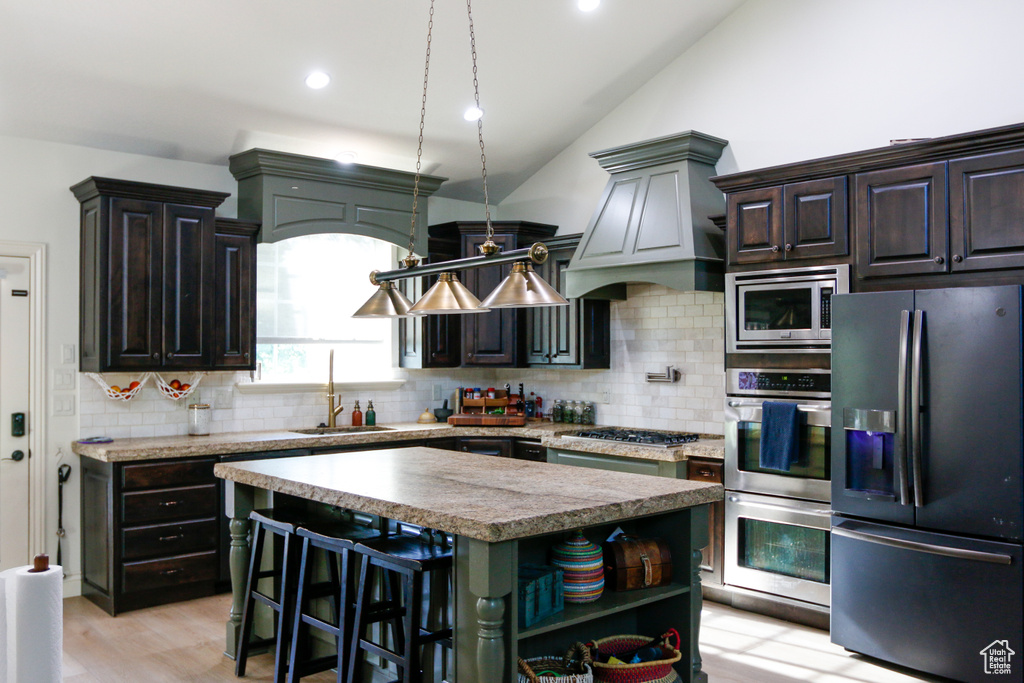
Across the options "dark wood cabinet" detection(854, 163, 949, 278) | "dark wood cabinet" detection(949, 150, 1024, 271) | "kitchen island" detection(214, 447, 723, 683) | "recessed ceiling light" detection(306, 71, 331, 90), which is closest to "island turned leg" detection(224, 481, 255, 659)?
"kitchen island" detection(214, 447, 723, 683)

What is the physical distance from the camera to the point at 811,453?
4.44 metres

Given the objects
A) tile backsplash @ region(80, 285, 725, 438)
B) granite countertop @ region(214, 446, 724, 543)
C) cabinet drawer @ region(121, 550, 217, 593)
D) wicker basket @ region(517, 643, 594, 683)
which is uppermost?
tile backsplash @ region(80, 285, 725, 438)

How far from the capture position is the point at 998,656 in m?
3.59

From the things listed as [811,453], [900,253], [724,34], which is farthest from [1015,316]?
[724,34]

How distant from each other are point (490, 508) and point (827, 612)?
2623mm

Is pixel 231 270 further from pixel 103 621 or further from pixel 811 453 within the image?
pixel 811 453

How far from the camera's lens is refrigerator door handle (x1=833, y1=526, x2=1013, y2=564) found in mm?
3574

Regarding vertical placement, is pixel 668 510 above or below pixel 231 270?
below

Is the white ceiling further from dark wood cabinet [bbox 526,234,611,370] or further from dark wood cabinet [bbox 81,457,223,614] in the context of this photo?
dark wood cabinet [bbox 81,457,223,614]

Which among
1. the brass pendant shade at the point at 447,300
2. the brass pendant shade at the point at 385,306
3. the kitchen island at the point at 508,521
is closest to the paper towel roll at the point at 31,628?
the kitchen island at the point at 508,521

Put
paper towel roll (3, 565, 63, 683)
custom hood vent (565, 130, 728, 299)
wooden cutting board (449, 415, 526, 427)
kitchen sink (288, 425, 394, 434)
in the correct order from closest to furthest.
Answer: paper towel roll (3, 565, 63, 683)
custom hood vent (565, 130, 728, 299)
kitchen sink (288, 425, 394, 434)
wooden cutting board (449, 415, 526, 427)

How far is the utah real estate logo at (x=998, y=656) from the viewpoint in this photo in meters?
3.56

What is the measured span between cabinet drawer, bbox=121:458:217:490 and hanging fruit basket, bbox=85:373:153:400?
2.31 feet


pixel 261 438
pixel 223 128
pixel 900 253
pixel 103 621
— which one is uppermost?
pixel 223 128
